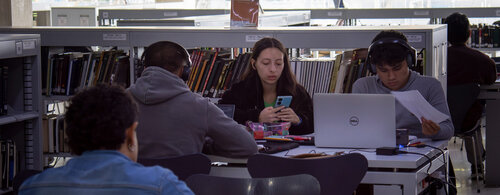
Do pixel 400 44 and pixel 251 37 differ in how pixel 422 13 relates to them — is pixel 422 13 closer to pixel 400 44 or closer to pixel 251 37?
pixel 251 37

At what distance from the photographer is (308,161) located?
2744mm

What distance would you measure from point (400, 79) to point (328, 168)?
3.80 ft

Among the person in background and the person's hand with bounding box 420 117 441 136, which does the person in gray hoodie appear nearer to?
the person's hand with bounding box 420 117 441 136

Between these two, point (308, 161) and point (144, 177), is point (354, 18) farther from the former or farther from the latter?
point (144, 177)

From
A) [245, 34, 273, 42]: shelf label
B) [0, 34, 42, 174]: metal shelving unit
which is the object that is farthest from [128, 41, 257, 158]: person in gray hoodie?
[245, 34, 273, 42]: shelf label

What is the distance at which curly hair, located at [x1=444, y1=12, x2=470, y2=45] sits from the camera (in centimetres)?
606

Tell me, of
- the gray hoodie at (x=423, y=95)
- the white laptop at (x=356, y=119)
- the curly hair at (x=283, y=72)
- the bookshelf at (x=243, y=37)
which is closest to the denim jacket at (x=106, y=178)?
the white laptop at (x=356, y=119)

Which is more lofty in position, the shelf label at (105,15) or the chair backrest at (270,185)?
the shelf label at (105,15)

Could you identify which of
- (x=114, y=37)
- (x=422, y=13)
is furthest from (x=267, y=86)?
(x=422, y=13)

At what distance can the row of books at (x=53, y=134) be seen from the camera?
486 cm

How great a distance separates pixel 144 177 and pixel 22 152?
9.92 feet

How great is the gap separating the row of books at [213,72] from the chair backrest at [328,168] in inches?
77.9

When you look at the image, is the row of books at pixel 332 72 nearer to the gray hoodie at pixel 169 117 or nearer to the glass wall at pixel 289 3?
the gray hoodie at pixel 169 117

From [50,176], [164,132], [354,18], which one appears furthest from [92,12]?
[50,176]
